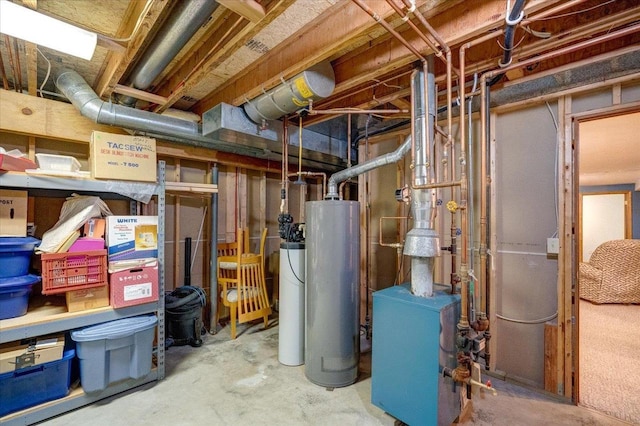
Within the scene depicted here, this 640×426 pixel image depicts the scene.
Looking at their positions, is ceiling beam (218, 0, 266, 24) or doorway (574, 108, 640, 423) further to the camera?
doorway (574, 108, 640, 423)

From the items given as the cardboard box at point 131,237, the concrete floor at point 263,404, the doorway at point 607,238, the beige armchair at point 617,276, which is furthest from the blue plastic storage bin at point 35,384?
the beige armchair at point 617,276

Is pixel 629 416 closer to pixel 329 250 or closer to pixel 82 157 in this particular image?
pixel 329 250

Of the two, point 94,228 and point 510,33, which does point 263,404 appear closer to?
point 94,228

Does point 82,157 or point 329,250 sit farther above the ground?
point 82,157

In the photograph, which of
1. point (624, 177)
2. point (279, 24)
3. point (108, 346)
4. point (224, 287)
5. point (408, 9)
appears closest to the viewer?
point (408, 9)

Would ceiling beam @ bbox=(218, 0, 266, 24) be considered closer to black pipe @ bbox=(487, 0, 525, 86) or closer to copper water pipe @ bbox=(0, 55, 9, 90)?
black pipe @ bbox=(487, 0, 525, 86)

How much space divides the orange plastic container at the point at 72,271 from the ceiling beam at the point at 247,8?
1795 mm

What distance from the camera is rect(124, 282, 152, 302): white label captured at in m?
2.10

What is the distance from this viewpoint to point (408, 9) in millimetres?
1325

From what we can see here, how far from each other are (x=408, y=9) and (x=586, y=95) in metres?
1.79

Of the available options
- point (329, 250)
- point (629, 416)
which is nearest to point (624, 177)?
point (629, 416)

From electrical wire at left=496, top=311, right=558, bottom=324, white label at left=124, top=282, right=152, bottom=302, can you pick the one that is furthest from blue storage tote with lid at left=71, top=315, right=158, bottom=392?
electrical wire at left=496, top=311, right=558, bottom=324

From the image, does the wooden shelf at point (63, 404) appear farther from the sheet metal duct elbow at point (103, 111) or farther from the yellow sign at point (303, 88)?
the yellow sign at point (303, 88)

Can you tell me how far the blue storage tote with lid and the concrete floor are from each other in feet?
0.65
